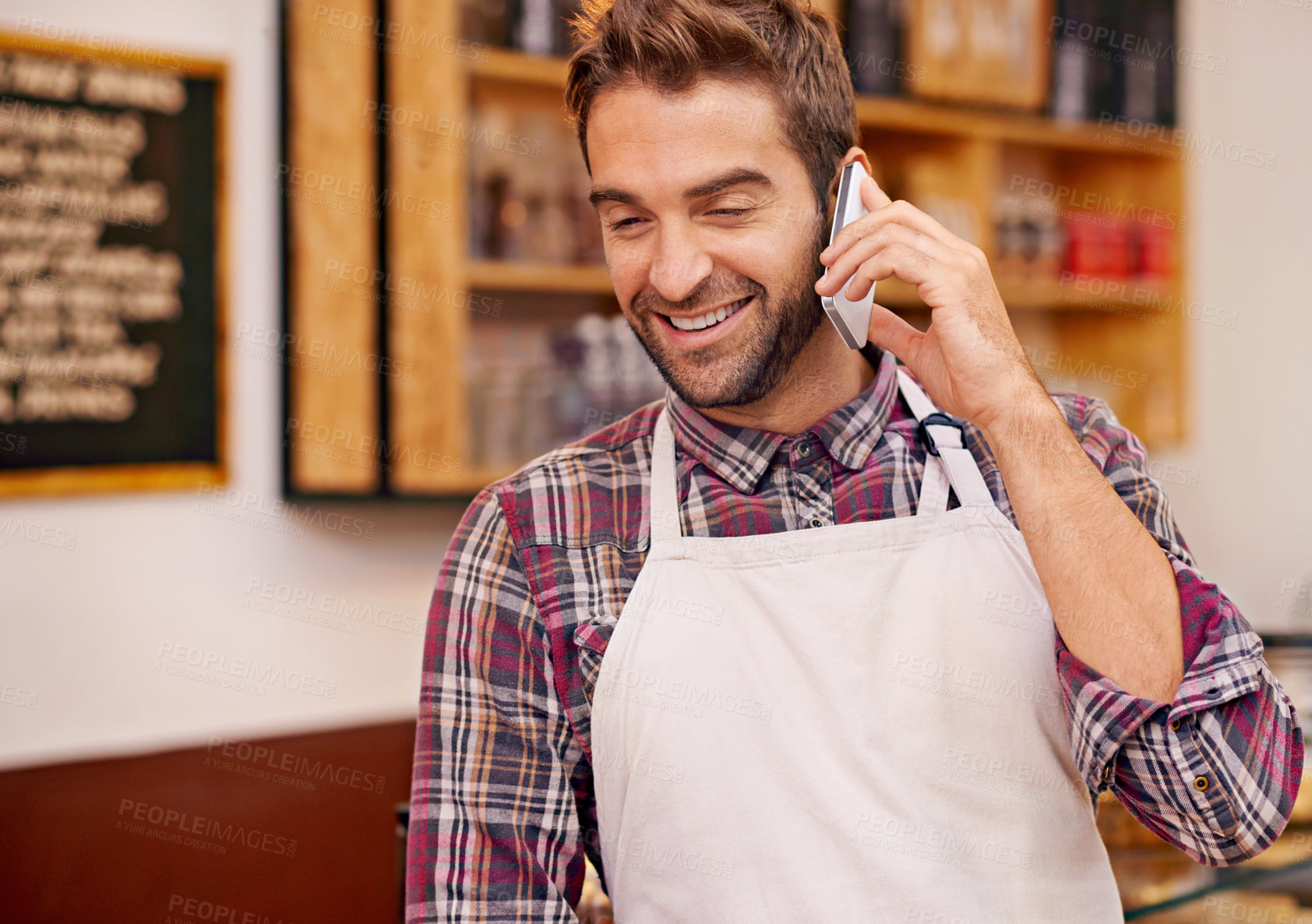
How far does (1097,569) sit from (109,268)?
6.39ft

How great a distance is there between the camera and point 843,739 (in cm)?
103

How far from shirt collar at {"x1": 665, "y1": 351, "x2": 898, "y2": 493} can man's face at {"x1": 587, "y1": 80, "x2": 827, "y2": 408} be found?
5 cm

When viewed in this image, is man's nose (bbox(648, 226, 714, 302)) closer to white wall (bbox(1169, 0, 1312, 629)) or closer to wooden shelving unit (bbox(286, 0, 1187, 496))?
wooden shelving unit (bbox(286, 0, 1187, 496))

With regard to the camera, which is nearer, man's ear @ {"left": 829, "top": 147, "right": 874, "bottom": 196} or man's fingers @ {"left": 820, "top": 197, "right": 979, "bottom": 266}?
man's fingers @ {"left": 820, "top": 197, "right": 979, "bottom": 266}

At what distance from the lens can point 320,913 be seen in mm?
1451

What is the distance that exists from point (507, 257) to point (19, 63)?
3.24 feet

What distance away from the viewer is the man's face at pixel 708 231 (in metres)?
1.12

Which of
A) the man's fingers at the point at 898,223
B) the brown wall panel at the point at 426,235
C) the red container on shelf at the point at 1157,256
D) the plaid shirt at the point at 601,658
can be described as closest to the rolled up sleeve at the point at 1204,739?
the plaid shirt at the point at 601,658

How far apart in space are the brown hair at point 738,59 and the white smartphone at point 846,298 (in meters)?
0.05

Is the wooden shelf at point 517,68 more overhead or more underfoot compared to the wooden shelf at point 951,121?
more underfoot

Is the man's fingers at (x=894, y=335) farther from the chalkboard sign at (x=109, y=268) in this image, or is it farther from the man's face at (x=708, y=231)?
the chalkboard sign at (x=109, y=268)

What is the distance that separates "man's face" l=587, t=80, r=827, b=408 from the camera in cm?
112

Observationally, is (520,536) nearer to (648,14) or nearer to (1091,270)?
(648,14)

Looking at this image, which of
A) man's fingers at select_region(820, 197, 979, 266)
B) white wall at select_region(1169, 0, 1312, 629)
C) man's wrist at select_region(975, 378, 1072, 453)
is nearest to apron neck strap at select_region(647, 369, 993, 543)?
man's wrist at select_region(975, 378, 1072, 453)
